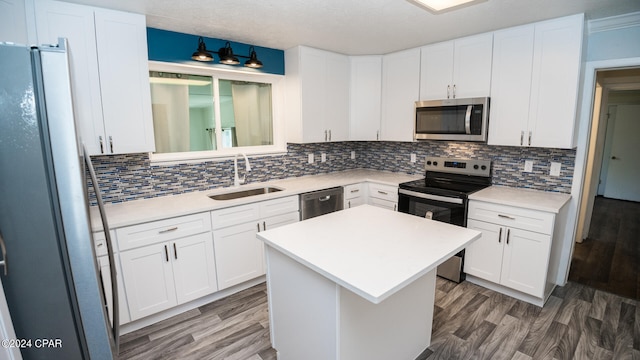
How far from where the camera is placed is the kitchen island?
1.42 meters

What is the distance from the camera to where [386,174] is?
409 cm

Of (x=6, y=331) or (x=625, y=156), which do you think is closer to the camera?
(x=6, y=331)

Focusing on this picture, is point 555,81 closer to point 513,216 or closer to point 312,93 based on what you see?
point 513,216

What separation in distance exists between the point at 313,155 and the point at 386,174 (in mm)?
1009

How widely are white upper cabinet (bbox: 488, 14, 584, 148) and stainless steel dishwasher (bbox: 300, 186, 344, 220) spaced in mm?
1650

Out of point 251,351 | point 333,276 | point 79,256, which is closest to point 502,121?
point 333,276

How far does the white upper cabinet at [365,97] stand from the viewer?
378 centimetres

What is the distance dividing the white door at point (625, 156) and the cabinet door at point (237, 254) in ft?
24.3

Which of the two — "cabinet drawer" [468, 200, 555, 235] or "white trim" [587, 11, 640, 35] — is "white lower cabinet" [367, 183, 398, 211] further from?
"white trim" [587, 11, 640, 35]

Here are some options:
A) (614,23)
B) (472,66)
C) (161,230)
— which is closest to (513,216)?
(472,66)

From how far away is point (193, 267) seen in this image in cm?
254

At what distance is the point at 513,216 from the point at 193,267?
2732 mm

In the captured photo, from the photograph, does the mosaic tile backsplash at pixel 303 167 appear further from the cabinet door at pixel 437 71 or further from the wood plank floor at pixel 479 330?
the wood plank floor at pixel 479 330

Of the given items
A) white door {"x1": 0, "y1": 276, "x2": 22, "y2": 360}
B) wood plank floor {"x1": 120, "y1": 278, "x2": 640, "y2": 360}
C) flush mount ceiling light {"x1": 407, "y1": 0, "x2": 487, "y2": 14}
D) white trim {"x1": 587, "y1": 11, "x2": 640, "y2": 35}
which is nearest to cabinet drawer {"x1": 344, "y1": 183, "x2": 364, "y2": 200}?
wood plank floor {"x1": 120, "y1": 278, "x2": 640, "y2": 360}
